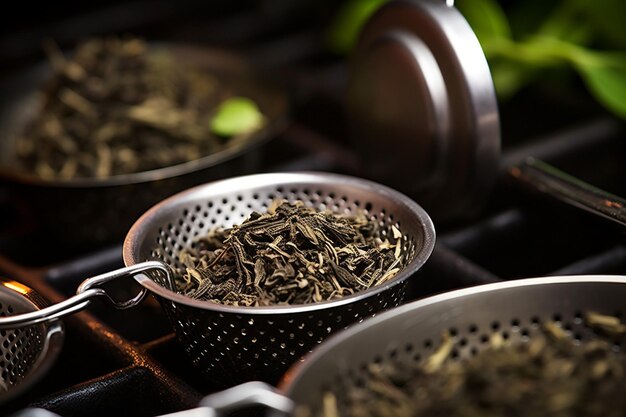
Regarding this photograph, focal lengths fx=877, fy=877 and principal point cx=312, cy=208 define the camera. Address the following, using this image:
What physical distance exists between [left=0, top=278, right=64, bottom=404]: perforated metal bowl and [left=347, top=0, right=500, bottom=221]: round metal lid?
568 mm

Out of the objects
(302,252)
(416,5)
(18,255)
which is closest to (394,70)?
(416,5)

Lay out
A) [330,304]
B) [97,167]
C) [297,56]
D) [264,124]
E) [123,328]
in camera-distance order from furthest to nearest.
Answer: [297,56] < [264,124] < [97,167] < [123,328] < [330,304]

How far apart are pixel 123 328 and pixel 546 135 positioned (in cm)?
75

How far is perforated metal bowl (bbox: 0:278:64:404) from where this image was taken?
0.73 m

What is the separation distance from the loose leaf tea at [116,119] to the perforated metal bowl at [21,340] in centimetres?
45

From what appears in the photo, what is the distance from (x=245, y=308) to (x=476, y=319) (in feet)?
0.65

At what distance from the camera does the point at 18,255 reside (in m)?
1.24

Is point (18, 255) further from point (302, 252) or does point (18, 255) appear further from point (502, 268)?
point (502, 268)

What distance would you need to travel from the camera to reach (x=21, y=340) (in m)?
0.80

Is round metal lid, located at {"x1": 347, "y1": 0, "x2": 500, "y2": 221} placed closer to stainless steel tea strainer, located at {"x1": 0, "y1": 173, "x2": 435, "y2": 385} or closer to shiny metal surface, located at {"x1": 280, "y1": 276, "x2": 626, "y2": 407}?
stainless steel tea strainer, located at {"x1": 0, "y1": 173, "x2": 435, "y2": 385}

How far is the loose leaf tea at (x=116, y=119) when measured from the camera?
1.28 metres

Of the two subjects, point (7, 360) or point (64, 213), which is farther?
point (64, 213)

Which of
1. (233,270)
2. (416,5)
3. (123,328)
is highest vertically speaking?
(416,5)

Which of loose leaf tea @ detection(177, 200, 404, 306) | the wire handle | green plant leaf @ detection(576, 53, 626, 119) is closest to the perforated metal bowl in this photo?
the wire handle
